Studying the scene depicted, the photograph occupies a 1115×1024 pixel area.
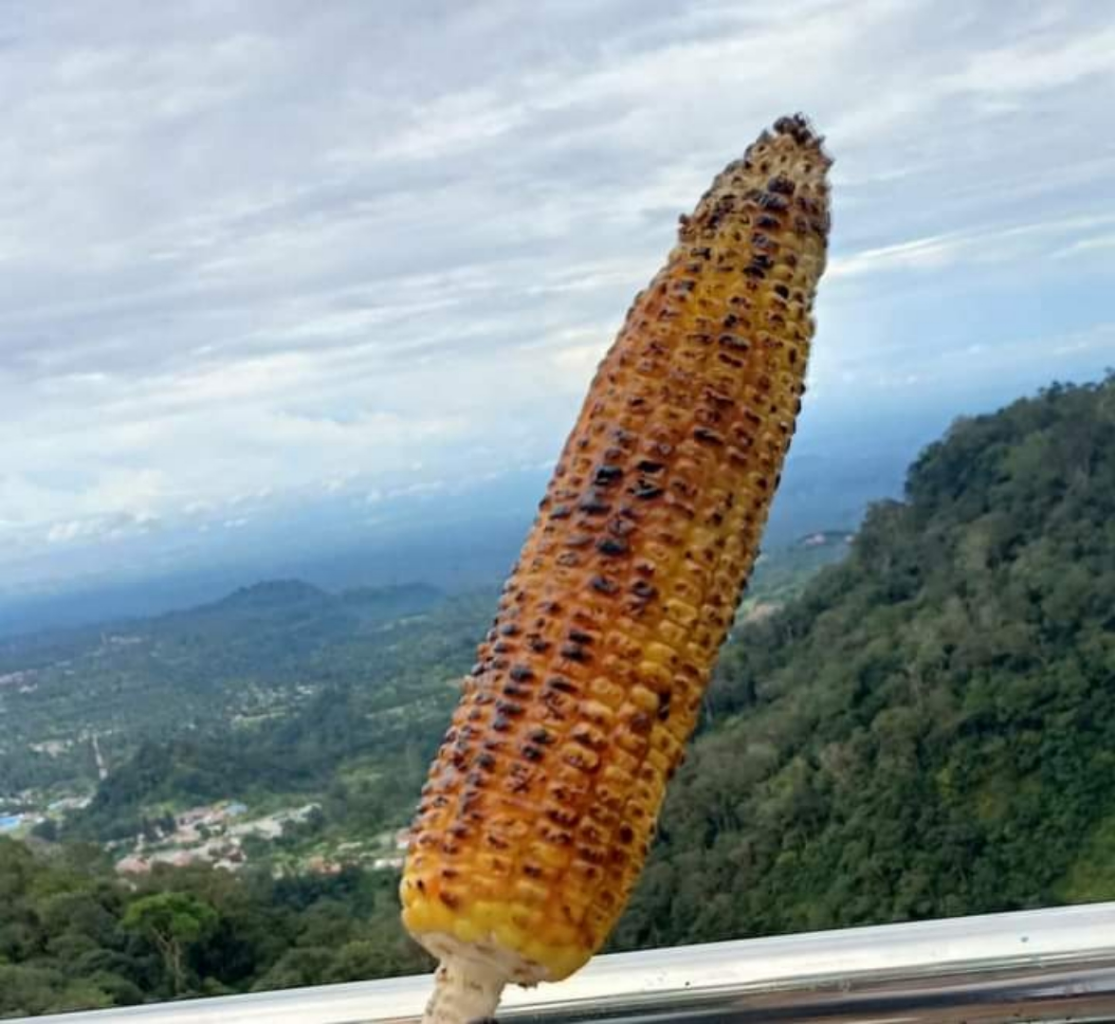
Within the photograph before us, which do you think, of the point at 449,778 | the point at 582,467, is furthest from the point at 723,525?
the point at 449,778

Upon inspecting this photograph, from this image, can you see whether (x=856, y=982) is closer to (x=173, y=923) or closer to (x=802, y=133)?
(x=802, y=133)

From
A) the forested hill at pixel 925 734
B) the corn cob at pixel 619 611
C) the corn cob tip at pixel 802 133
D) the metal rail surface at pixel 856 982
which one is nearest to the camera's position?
the corn cob at pixel 619 611

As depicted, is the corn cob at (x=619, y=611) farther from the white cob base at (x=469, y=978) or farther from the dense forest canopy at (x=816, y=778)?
the dense forest canopy at (x=816, y=778)

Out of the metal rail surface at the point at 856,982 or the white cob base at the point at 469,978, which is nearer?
the white cob base at the point at 469,978

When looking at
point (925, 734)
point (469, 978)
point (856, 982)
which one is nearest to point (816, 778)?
point (925, 734)

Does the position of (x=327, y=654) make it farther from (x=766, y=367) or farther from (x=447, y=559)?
(x=766, y=367)

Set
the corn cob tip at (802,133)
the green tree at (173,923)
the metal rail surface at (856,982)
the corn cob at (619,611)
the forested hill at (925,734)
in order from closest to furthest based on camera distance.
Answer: the corn cob at (619,611) → the corn cob tip at (802,133) → the metal rail surface at (856,982) → the green tree at (173,923) → the forested hill at (925,734)

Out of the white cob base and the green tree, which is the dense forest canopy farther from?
the white cob base

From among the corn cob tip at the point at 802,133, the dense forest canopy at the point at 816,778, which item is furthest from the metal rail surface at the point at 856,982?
the corn cob tip at the point at 802,133
